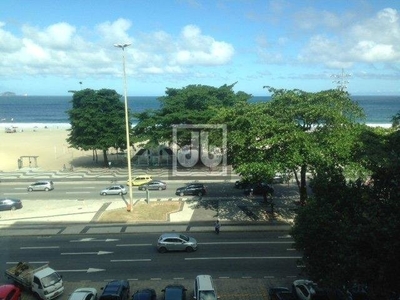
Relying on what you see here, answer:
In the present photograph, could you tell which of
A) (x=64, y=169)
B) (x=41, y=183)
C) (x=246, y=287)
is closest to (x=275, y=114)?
(x=246, y=287)

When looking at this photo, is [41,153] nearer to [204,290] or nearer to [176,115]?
[176,115]

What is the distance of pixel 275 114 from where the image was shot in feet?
93.1

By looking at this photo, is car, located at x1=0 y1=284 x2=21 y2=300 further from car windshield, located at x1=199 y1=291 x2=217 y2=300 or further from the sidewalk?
the sidewalk

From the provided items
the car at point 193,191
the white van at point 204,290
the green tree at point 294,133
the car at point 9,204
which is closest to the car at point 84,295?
the white van at point 204,290

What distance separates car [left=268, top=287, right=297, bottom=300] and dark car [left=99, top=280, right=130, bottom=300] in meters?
7.15

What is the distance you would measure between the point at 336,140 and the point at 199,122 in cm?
2560

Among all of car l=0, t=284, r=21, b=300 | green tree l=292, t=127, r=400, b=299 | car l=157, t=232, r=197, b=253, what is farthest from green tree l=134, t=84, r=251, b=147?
car l=0, t=284, r=21, b=300

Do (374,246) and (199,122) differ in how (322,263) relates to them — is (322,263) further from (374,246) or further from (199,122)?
(199,122)

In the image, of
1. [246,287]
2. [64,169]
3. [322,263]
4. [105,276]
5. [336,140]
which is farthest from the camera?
[64,169]

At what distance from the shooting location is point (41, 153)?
222 feet

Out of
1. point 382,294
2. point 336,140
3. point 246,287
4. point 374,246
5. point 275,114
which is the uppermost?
point 275,114

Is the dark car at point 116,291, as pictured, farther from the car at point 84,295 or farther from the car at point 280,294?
the car at point 280,294

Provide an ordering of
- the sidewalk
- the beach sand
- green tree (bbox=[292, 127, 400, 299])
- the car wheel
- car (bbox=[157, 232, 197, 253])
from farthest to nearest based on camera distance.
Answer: the beach sand < the sidewalk < the car wheel < car (bbox=[157, 232, 197, 253]) < green tree (bbox=[292, 127, 400, 299])

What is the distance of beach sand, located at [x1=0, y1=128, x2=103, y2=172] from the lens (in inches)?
2301
